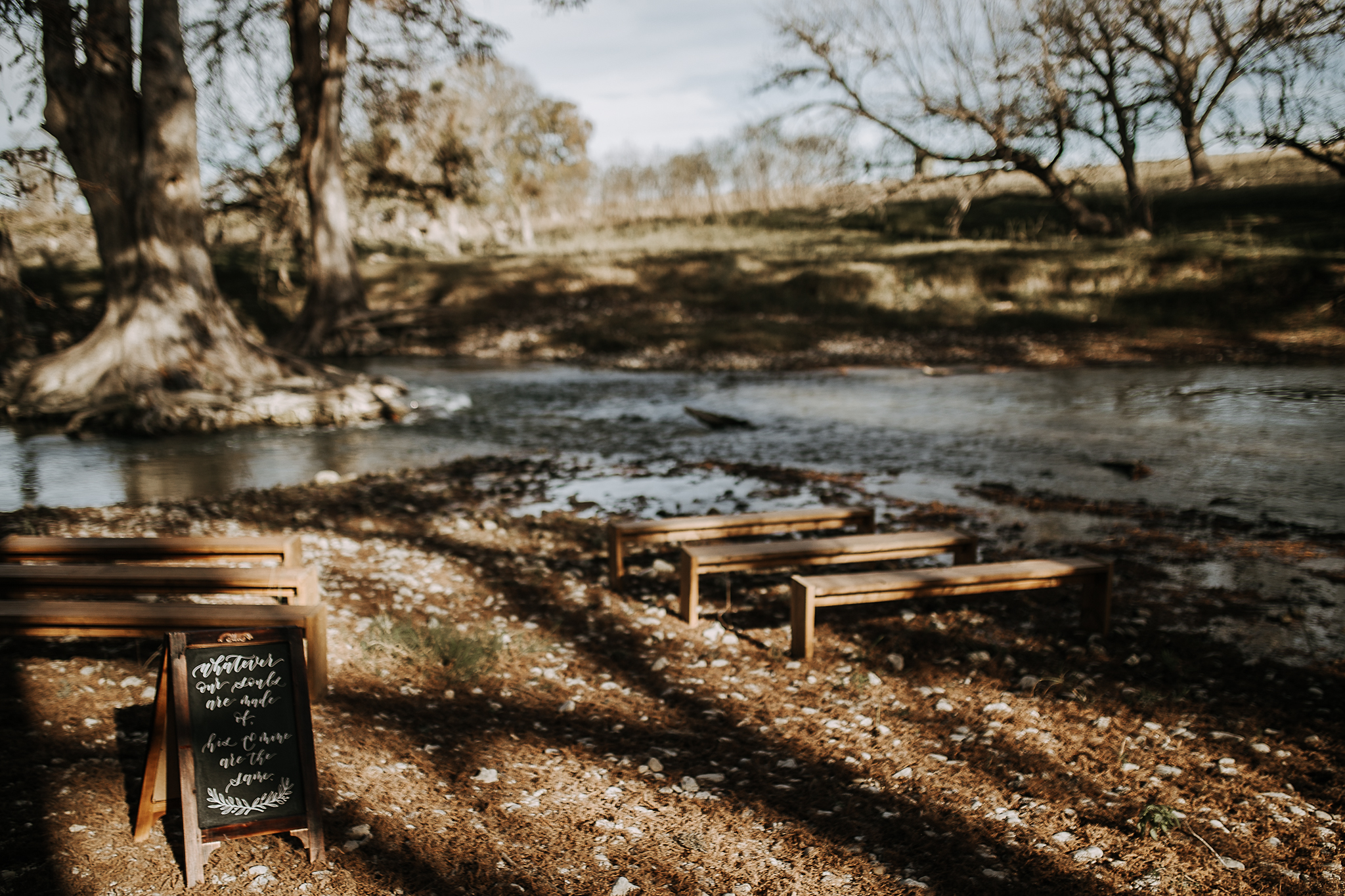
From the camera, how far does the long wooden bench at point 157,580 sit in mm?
4047

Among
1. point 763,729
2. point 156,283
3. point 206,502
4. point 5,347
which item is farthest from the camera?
point 5,347

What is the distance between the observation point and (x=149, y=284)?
1323 cm

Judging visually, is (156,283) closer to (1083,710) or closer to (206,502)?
(206,502)

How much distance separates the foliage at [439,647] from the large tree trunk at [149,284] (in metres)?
9.64

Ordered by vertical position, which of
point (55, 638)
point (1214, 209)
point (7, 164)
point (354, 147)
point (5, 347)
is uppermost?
point (354, 147)

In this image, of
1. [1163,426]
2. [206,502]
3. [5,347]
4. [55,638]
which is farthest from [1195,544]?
[5,347]

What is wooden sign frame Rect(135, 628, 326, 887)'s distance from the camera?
2.65 meters

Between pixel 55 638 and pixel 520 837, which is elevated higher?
pixel 55 638

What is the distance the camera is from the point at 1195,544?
6.59 meters

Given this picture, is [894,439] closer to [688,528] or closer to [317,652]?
[688,528]

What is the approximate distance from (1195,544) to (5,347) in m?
20.2

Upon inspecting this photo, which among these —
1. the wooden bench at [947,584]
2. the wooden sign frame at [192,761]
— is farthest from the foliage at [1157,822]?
the wooden sign frame at [192,761]

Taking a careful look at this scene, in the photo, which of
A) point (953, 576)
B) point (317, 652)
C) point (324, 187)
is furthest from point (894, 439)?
point (324, 187)

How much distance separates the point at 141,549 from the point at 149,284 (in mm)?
10563
